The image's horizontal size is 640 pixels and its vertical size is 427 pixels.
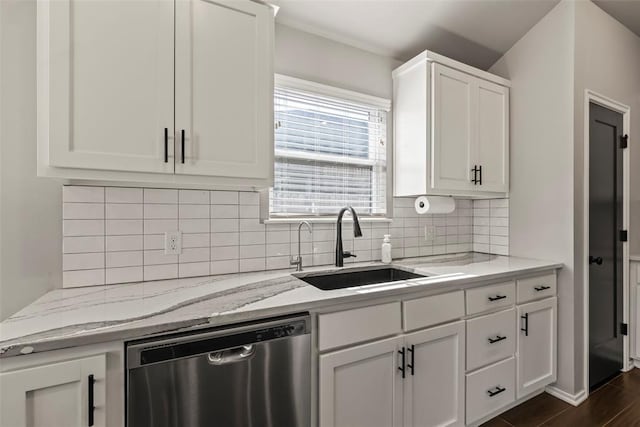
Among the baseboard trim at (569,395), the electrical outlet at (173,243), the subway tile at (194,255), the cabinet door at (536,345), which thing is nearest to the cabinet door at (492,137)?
the cabinet door at (536,345)

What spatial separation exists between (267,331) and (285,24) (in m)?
1.82

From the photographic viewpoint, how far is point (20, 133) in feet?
4.66

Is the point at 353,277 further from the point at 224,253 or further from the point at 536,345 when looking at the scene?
the point at 536,345

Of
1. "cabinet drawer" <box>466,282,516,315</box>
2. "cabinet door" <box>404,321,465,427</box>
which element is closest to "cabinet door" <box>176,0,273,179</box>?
"cabinet door" <box>404,321,465,427</box>

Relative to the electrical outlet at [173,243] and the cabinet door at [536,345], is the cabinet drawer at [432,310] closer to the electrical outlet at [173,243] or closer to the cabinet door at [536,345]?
the cabinet door at [536,345]

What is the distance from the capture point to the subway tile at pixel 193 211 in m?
1.75

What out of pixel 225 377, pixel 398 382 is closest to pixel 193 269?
pixel 225 377

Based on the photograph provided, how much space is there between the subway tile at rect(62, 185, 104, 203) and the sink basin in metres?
1.07

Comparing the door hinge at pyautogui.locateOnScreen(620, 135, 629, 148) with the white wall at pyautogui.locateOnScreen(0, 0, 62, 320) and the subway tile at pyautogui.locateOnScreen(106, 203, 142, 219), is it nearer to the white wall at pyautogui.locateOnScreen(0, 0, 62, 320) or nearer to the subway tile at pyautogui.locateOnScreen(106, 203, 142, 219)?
the subway tile at pyautogui.locateOnScreen(106, 203, 142, 219)

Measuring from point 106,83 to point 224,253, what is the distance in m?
0.98

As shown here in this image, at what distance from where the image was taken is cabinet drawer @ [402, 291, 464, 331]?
159 centimetres

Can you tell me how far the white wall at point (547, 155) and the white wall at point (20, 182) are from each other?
2.94 m

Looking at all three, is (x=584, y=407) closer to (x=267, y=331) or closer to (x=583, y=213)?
(x=583, y=213)

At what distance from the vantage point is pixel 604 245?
243 centimetres
